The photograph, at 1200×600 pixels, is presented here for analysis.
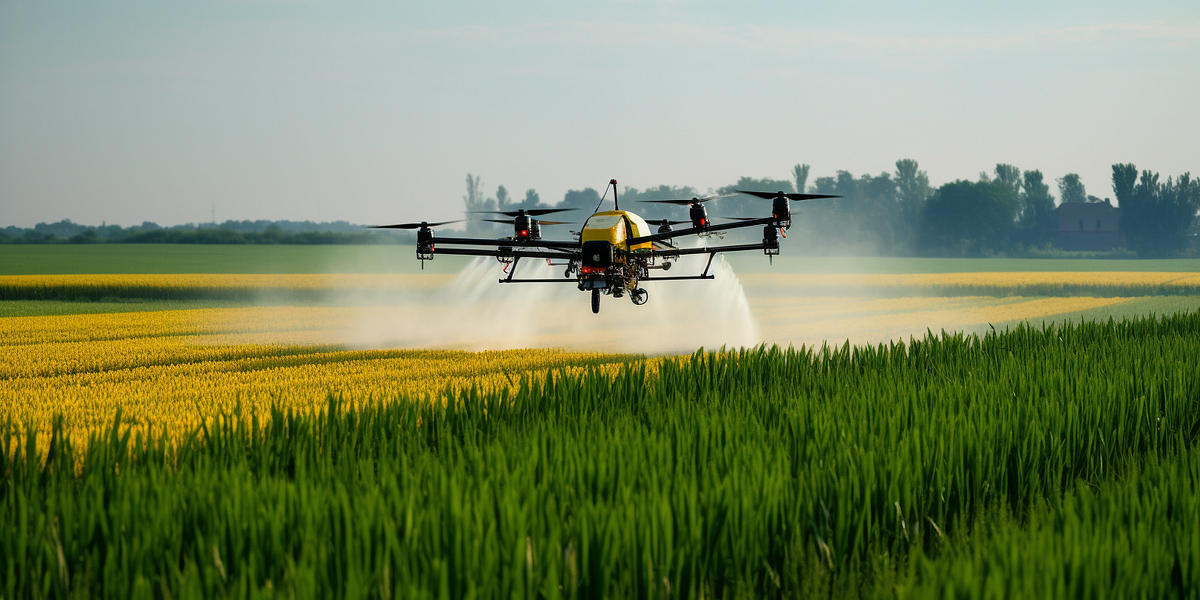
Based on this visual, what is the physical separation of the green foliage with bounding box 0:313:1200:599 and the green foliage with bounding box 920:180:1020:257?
12197 cm

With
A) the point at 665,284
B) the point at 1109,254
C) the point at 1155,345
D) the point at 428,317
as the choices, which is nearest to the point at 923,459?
the point at 1155,345

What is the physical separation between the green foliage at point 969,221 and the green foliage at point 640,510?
12197 cm

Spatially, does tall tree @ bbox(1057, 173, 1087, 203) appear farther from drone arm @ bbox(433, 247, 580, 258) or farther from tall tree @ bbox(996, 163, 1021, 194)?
drone arm @ bbox(433, 247, 580, 258)

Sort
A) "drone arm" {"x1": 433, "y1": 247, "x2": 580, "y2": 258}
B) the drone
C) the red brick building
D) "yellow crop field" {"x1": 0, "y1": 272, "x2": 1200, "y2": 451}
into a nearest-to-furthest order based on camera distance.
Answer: "yellow crop field" {"x1": 0, "y1": 272, "x2": 1200, "y2": 451} < the drone < "drone arm" {"x1": 433, "y1": 247, "x2": 580, "y2": 258} < the red brick building

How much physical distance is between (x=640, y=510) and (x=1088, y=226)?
150 metres

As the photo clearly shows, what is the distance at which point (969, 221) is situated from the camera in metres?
123

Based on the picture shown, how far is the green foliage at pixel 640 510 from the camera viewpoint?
13.5 feet

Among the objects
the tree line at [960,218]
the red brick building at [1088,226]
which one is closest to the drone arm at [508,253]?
the tree line at [960,218]

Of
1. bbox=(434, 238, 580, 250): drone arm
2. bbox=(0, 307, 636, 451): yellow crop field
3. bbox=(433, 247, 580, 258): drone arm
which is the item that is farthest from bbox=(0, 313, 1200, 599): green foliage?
bbox=(433, 247, 580, 258): drone arm

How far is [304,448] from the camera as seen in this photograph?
24.1ft

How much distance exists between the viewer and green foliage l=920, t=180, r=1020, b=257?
400 ft

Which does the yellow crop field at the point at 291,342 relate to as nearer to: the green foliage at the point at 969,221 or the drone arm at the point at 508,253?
the drone arm at the point at 508,253

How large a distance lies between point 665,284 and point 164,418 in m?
30.5

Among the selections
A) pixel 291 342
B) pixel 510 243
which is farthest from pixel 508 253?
pixel 291 342
